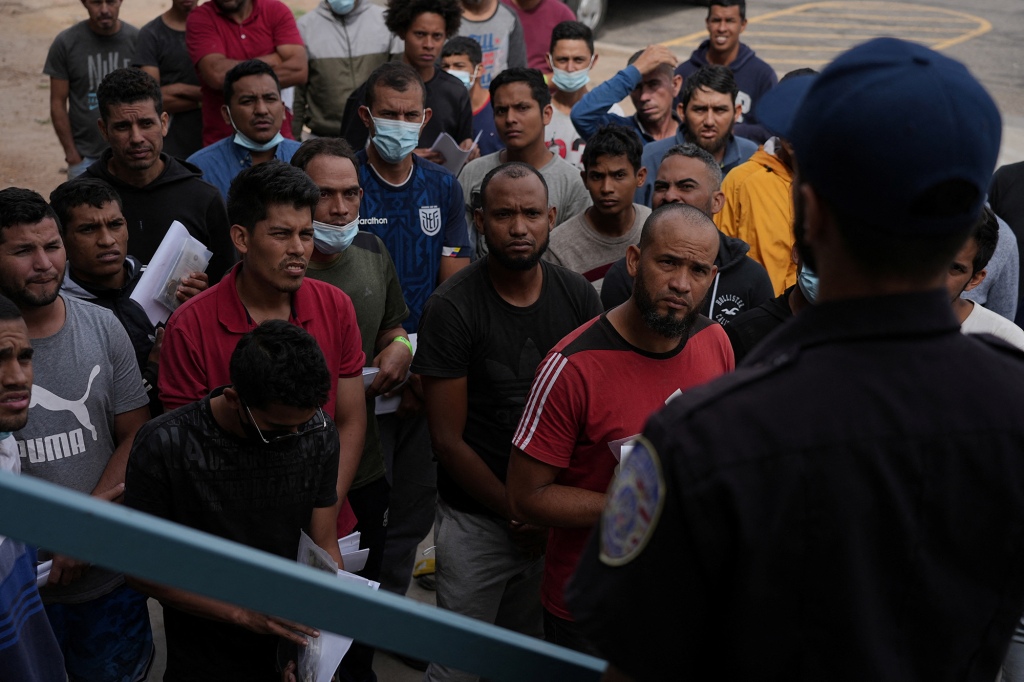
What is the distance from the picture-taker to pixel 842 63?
1274mm

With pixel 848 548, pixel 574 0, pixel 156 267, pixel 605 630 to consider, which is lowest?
pixel 574 0

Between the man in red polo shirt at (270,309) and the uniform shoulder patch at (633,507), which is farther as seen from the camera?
the man in red polo shirt at (270,309)

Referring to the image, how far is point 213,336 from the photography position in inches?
148

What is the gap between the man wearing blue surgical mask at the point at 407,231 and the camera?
4.98m

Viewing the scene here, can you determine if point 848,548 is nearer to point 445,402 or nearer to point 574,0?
point 445,402

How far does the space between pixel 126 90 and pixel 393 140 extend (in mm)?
1269

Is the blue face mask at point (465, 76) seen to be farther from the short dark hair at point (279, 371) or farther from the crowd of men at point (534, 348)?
the short dark hair at point (279, 371)

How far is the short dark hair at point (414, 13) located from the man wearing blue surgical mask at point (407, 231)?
1390 millimetres

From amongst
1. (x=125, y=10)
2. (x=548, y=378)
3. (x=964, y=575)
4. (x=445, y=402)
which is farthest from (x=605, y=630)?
(x=125, y=10)

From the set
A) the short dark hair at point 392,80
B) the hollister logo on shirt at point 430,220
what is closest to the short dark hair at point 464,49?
the short dark hair at point 392,80

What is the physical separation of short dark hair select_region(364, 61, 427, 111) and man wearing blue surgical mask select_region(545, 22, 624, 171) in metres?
1.56

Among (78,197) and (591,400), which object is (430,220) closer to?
(78,197)

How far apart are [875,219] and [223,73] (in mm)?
5972

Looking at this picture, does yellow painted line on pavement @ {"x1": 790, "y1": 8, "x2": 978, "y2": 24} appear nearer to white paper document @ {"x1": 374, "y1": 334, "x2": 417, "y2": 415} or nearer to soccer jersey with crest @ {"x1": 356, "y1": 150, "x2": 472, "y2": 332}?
soccer jersey with crest @ {"x1": 356, "y1": 150, "x2": 472, "y2": 332}
